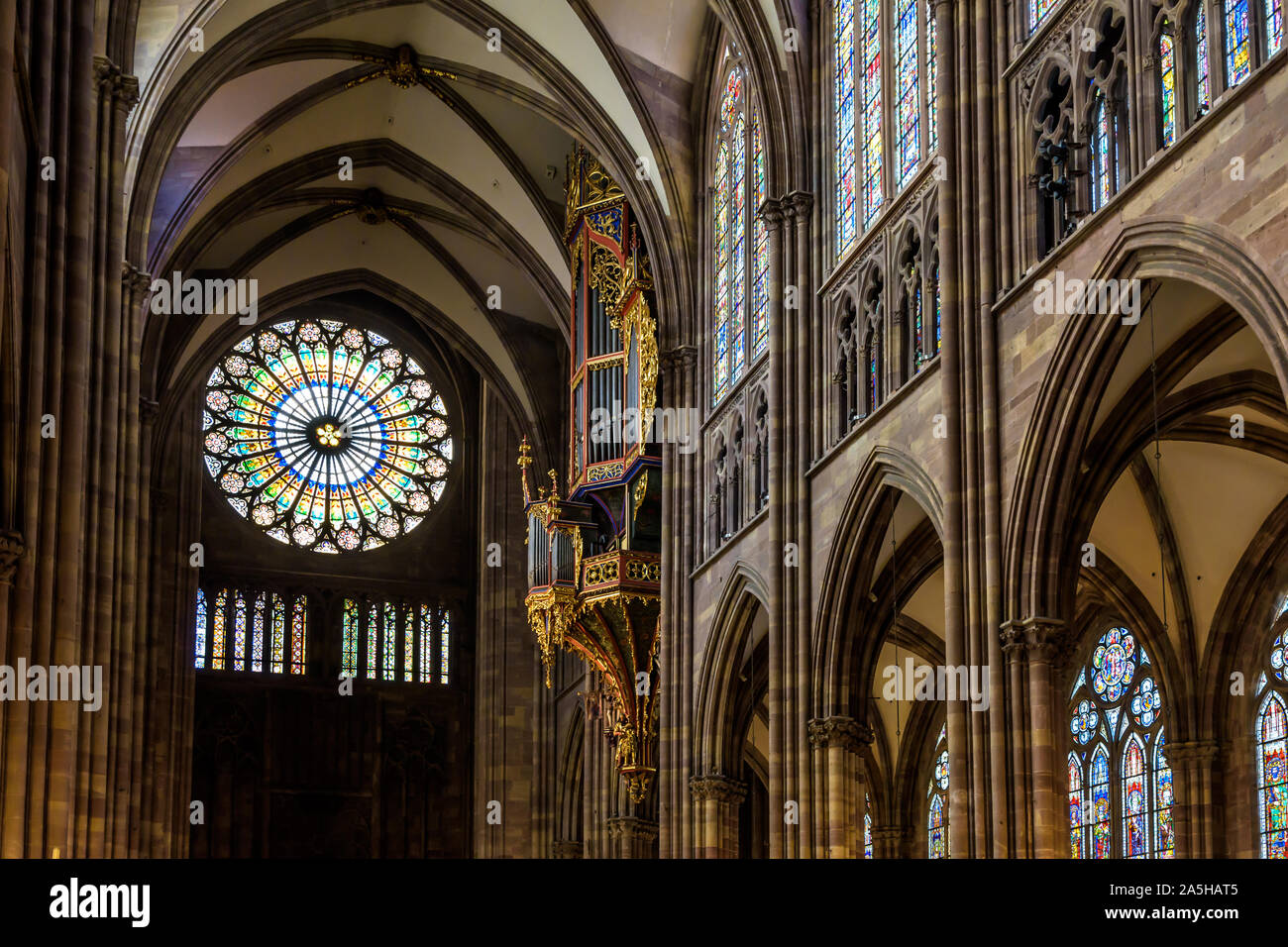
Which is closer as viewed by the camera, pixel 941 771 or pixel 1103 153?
pixel 1103 153

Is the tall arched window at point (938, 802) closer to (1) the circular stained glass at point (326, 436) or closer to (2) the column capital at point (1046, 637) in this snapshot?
(2) the column capital at point (1046, 637)

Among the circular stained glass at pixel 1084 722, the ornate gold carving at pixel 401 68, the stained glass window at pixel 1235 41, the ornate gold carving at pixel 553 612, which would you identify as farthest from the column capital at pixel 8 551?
the ornate gold carving at pixel 401 68

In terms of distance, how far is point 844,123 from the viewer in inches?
851

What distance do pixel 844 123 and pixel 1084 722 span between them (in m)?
8.08

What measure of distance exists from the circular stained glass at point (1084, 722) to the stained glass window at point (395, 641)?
1577 centimetres

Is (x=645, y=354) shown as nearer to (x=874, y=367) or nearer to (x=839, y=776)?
(x=874, y=367)

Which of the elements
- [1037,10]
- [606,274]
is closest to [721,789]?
[606,274]

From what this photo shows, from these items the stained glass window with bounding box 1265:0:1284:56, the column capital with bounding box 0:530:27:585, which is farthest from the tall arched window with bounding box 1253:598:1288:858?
the column capital with bounding box 0:530:27:585

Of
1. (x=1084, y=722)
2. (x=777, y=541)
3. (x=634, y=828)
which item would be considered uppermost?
(x=777, y=541)

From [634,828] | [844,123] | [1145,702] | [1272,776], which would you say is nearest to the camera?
[1272,776]

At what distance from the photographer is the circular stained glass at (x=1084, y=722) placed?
2378 centimetres
